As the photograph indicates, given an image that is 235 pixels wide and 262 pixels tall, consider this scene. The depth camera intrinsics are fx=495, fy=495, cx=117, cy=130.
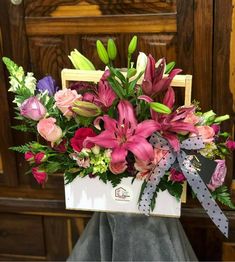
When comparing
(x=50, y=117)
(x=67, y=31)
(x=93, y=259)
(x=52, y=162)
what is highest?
(x=67, y=31)

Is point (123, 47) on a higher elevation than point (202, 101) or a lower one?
higher

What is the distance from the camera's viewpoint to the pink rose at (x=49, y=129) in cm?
106

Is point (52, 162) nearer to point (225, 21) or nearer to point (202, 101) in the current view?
point (202, 101)

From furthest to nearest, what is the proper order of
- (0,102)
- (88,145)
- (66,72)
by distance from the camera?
1. (0,102)
2. (66,72)
3. (88,145)

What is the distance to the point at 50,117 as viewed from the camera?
110 cm

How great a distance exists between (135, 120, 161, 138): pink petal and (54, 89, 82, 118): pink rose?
158mm

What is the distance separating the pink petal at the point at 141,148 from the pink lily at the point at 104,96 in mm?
111

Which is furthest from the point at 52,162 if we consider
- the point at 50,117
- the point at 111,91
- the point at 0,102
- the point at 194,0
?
the point at 194,0

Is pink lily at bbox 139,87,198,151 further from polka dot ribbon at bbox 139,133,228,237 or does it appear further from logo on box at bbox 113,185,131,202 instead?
logo on box at bbox 113,185,131,202

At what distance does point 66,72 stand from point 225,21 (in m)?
0.41

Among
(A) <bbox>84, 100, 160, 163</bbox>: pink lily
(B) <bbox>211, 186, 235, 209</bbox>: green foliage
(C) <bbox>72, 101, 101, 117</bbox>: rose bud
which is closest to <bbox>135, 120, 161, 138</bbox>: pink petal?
(A) <bbox>84, 100, 160, 163</bbox>: pink lily

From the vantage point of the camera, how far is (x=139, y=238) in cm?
118

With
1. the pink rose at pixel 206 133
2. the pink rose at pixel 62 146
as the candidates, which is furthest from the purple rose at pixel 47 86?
the pink rose at pixel 206 133

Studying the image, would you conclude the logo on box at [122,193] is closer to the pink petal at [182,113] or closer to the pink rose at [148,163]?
the pink rose at [148,163]
